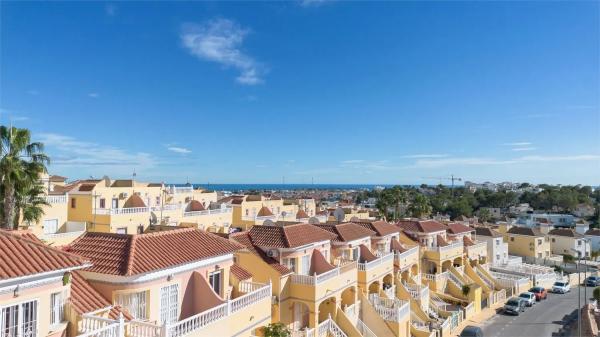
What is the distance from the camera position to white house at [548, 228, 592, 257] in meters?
77.2

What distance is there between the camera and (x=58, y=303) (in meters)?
11.9

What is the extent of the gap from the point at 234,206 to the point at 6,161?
109 feet

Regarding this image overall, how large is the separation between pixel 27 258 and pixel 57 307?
181 centimetres

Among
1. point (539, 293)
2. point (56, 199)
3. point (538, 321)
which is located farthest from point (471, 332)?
point (56, 199)

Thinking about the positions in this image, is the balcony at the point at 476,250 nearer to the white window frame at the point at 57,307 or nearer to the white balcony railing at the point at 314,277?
the white balcony railing at the point at 314,277

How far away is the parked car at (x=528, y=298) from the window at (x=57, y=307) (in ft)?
155

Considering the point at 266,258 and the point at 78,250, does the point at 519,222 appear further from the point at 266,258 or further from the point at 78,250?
the point at 78,250

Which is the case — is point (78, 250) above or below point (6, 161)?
below

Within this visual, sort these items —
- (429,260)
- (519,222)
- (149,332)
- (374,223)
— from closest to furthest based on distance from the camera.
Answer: (149,332) < (374,223) < (429,260) < (519,222)

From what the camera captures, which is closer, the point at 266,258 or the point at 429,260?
the point at 266,258

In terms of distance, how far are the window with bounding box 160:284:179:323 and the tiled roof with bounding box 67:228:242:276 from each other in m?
1.03

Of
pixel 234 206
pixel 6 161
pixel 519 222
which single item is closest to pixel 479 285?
pixel 234 206

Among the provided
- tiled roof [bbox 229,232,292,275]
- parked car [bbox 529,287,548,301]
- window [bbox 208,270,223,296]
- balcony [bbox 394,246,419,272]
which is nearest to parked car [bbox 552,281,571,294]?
parked car [bbox 529,287,548,301]

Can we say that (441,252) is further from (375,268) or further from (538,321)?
(375,268)
